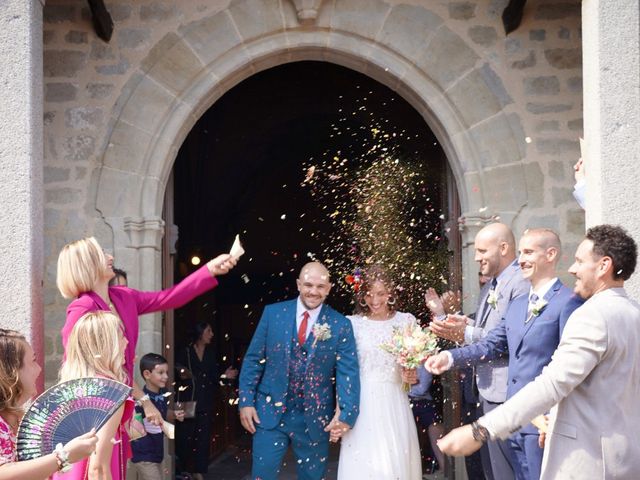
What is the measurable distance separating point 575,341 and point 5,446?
2.30 m

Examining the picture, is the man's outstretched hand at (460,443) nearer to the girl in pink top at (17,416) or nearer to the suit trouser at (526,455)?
the girl in pink top at (17,416)

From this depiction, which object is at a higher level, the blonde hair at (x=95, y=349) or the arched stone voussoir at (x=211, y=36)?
the arched stone voussoir at (x=211, y=36)

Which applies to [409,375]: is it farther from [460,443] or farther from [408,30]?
[460,443]

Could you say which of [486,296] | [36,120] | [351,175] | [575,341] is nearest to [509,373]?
[486,296]

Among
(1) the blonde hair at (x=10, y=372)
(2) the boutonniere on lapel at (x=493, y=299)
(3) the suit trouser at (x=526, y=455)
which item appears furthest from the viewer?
(2) the boutonniere on lapel at (x=493, y=299)

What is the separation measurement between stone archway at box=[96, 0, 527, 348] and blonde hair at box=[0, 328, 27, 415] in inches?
149

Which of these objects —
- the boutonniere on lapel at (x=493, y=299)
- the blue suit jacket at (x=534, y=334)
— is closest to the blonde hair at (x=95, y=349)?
the blue suit jacket at (x=534, y=334)

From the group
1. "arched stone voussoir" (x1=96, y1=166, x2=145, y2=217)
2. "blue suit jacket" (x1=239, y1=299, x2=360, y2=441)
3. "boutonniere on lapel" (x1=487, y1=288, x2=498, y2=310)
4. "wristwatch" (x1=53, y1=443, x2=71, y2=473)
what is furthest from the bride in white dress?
"wristwatch" (x1=53, y1=443, x2=71, y2=473)

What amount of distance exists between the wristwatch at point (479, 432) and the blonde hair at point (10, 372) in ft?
5.92

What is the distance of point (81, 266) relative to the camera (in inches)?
222

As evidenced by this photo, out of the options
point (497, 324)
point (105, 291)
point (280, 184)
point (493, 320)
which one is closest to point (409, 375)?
point (493, 320)

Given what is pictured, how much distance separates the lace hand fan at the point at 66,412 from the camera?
4.18m

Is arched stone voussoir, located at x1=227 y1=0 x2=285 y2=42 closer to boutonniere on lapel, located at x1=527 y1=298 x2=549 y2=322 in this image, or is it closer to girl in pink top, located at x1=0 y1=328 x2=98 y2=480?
boutonniere on lapel, located at x1=527 y1=298 x2=549 y2=322

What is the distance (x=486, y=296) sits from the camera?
6664mm
